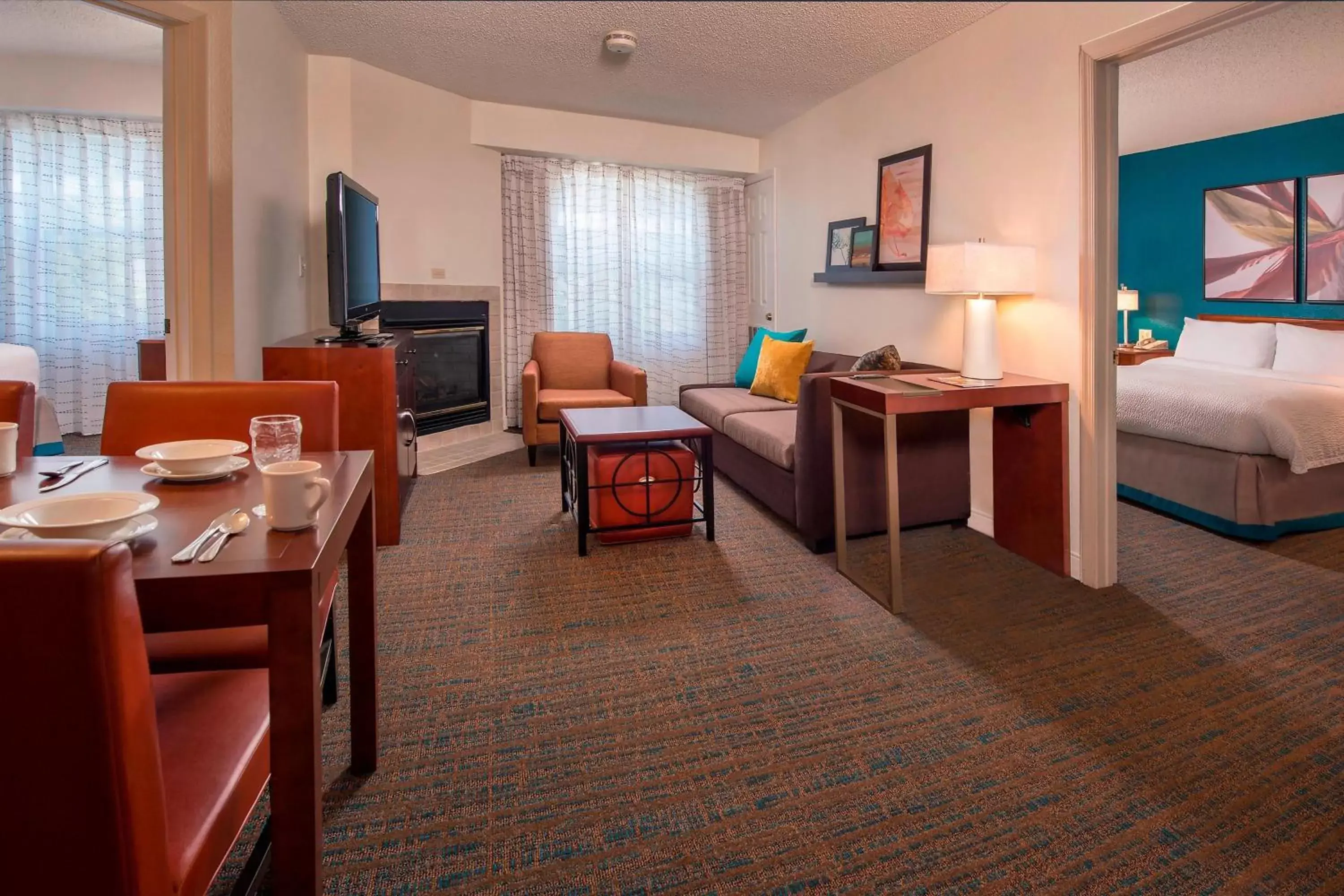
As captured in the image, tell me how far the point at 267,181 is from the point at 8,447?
2.39m

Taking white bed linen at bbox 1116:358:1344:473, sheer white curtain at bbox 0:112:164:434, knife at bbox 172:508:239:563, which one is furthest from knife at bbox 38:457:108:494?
sheer white curtain at bbox 0:112:164:434

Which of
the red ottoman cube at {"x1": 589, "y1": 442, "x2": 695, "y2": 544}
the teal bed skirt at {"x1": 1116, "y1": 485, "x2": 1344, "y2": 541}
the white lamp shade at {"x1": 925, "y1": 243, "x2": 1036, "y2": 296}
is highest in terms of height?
the white lamp shade at {"x1": 925, "y1": 243, "x2": 1036, "y2": 296}

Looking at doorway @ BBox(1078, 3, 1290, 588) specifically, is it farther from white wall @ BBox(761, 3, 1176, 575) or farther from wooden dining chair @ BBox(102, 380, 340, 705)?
wooden dining chair @ BBox(102, 380, 340, 705)

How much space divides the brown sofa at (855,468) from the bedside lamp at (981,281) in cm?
41

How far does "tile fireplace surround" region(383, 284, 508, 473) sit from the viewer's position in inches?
180

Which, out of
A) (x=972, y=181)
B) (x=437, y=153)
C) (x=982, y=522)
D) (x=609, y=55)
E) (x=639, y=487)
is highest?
(x=609, y=55)

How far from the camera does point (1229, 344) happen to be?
4.80 meters

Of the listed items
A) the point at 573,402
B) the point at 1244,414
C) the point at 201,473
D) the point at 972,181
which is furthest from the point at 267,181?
the point at 1244,414

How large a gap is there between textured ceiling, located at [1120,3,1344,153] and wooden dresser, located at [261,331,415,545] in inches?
124

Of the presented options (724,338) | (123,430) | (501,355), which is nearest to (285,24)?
(501,355)

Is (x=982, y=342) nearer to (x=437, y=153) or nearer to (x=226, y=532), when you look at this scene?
(x=226, y=532)

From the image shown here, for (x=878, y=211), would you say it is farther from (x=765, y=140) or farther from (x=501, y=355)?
(x=501, y=355)

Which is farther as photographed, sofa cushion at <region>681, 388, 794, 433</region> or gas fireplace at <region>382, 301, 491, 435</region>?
gas fireplace at <region>382, 301, 491, 435</region>

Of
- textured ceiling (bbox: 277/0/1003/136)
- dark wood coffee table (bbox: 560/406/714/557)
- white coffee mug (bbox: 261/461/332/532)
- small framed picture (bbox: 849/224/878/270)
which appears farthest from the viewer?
small framed picture (bbox: 849/224/878/270)
